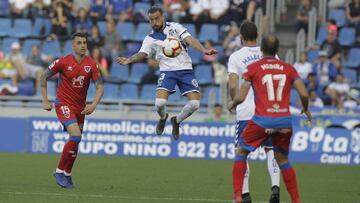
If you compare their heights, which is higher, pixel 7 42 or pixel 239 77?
pixel 7 42

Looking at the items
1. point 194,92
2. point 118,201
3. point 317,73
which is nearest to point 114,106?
point 317,73

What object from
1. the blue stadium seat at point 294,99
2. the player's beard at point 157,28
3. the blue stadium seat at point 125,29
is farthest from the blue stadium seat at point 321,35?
the player's beard at point 157,28

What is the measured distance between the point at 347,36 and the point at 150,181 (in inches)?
538

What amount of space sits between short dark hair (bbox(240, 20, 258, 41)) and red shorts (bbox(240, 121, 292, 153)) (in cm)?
145

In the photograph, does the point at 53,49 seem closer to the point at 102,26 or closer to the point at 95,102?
the point at 102,26

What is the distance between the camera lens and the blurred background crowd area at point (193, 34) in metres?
28.4

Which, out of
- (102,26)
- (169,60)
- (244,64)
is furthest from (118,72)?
(244,64)

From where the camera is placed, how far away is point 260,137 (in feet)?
40.5

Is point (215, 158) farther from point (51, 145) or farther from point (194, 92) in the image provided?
point (194, 92)

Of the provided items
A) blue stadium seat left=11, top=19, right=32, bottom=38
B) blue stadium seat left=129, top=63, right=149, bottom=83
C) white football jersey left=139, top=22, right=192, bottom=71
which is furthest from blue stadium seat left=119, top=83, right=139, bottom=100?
white football jersey left=139, top=22, right=192, bottom=71

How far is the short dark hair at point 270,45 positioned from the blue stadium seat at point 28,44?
19.0m

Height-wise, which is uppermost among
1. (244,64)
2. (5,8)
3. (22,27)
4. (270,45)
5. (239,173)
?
(5,8)

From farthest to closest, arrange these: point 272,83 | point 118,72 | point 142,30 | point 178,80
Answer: point 142,30 < point 118,72 < point 178,80 < point 272,83

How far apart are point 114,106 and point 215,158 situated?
A: 12.6 feet
